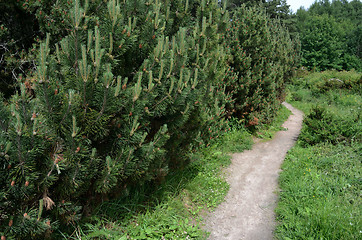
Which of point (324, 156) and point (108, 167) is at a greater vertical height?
point (108, 167)

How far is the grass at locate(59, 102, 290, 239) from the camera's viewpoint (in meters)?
3.32

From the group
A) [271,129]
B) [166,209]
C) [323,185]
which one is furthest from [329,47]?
[166,209]

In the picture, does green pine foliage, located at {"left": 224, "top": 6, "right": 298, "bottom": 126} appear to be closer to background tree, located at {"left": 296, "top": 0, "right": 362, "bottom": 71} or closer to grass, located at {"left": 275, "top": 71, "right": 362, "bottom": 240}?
grass, located at {"left": 275, "top": 71, "right": 362, "bottom": 240}

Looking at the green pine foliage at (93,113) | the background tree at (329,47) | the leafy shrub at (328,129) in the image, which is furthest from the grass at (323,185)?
the background tree at (329,47)

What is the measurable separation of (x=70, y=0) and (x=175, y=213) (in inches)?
141

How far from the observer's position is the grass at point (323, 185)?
11.5 feet

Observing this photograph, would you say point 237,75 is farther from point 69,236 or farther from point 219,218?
point 69,236

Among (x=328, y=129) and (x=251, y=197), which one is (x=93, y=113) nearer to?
(x=251, y=197)

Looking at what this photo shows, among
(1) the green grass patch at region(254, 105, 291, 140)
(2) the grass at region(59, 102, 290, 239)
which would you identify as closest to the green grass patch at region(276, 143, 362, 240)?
(2) the grass at region(59, 102, 290, 239)

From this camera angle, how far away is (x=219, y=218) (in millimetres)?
4199

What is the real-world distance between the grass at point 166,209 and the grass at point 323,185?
1.25 m

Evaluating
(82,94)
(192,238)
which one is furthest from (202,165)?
(82,94)

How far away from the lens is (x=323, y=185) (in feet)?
15.0

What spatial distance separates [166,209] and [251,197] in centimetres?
180
